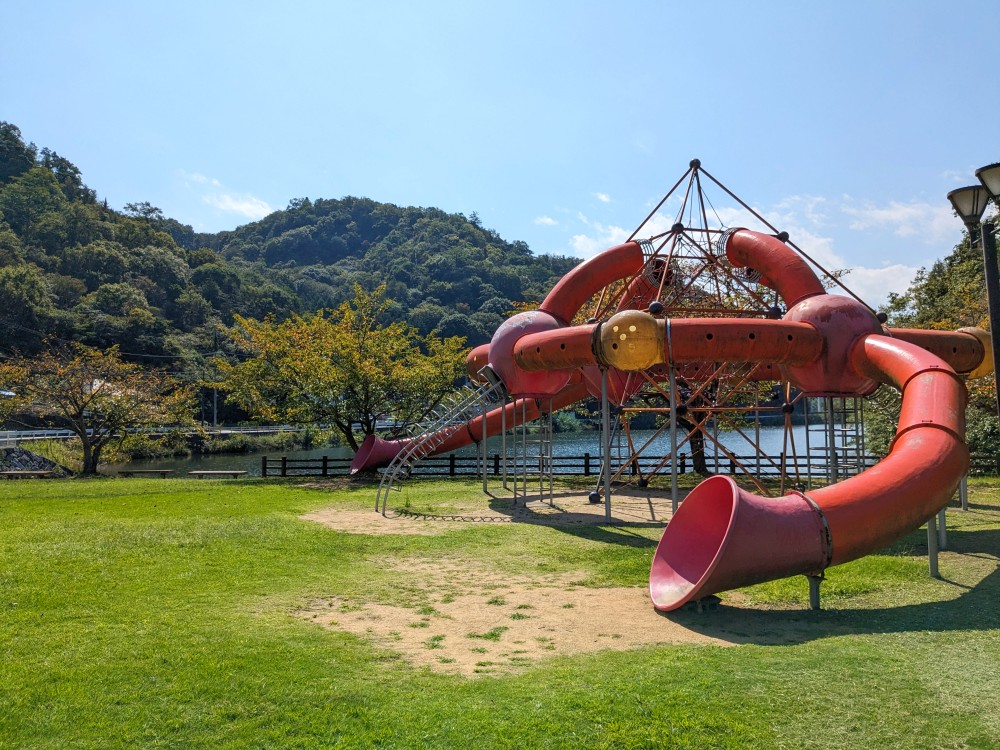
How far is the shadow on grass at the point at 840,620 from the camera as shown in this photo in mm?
7695

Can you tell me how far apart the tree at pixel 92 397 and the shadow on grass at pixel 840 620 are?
2595 cm

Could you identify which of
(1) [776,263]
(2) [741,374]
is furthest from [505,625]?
(2) [741,374]

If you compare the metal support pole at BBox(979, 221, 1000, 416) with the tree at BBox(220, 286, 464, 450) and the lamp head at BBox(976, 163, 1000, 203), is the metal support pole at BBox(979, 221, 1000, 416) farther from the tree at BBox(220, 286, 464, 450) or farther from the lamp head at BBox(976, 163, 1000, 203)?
the tree at BBox(220, 286, 464, 450)

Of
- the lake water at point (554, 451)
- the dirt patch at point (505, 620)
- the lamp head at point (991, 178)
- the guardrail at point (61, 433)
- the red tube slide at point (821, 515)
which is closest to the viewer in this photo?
the dirt patch at point (505, 620)

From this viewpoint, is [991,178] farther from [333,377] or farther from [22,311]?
[22,311]

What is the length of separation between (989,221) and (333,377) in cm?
2148

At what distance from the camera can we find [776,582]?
10047mm

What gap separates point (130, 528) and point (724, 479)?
36.8 ft

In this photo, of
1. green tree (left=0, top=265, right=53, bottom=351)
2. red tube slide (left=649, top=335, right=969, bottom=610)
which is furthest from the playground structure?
green tree (left=0, top=265, right=53, bottom=351)

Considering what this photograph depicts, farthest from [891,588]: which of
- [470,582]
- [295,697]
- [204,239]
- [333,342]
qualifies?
[204,239]

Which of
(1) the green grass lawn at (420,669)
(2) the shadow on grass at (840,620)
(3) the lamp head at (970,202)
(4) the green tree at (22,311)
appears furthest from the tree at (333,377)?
(4) the green tree at (22,311)

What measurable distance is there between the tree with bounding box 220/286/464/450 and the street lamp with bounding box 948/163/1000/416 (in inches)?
812

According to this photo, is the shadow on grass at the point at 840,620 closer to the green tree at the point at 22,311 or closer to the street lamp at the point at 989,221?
the street lamp at the point at 989,221

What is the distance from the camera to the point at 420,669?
6773mm
